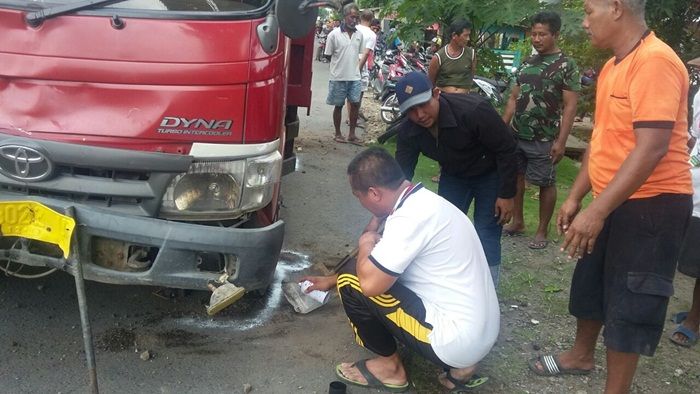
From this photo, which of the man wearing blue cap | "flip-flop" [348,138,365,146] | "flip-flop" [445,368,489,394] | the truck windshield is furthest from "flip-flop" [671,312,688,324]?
"flip-flop" [348,138,365,146]

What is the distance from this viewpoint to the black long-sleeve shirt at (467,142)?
10.3 ft

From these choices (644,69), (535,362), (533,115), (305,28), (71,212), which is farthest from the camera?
(533,115)

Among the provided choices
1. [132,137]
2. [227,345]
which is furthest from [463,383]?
[132,137]

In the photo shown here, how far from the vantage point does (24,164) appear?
2.44m

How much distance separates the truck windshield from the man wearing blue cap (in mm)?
869

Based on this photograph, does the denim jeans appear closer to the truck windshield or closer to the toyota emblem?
the truck windshield

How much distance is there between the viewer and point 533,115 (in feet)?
14.9

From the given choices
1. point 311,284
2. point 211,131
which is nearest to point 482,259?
point 311,284

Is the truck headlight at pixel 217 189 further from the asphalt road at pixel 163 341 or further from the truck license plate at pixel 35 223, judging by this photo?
the asphalt road at pixel 163 341

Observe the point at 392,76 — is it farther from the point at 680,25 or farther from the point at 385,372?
the point at 385,372

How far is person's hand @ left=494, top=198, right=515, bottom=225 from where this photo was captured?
3299 mm

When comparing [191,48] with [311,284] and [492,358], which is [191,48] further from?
[492,358]

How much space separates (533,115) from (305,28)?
229 cm

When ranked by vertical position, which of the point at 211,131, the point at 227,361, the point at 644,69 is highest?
the point at 644,69
